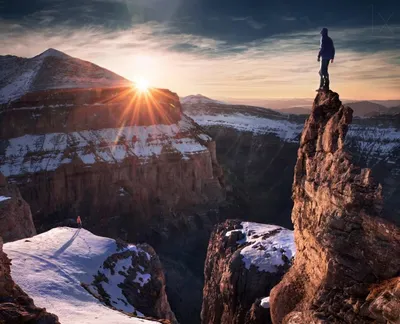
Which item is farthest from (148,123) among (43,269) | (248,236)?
(43,269)

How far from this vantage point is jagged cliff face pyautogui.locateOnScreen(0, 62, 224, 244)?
6481 centimetres

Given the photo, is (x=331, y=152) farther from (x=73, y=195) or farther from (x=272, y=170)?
(x=272, y=170)

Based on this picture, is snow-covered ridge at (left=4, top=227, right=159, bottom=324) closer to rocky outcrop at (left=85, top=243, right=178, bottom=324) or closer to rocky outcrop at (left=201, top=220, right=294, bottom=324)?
rocky outcrop at (left=85, top=243, right=178, bottom=324)

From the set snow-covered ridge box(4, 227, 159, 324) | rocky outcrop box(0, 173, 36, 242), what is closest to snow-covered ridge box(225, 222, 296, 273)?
snow-covered ridge box(4, 227, 159, 324)

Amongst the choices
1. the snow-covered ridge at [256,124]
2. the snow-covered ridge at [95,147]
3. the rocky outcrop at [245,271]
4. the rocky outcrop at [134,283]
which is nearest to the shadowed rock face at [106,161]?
the snow-covered ridge at [95,147]

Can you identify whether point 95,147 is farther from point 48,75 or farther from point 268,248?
point 268,248

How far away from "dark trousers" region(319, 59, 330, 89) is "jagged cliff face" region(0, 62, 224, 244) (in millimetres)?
51307

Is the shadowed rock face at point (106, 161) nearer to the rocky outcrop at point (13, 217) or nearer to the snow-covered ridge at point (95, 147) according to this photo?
the snow-covered ridge at point (95, 147)

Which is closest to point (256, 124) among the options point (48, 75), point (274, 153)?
point (274, 153)

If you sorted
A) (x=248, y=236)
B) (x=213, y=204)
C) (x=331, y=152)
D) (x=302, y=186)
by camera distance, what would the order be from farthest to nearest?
(x=213, y=204) < (x=248, y=236) < (x=302, y=186) < (x=331, y=152)

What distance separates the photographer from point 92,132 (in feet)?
238

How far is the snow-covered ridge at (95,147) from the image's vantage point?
215 ft

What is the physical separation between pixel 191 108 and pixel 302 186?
135 meters

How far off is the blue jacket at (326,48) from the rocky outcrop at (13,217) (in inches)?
1130
